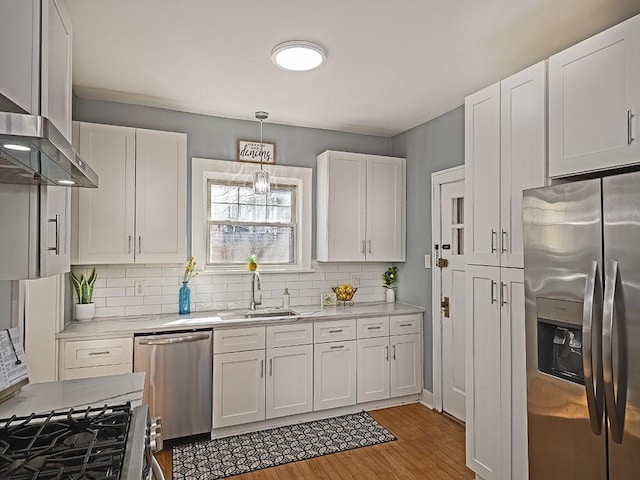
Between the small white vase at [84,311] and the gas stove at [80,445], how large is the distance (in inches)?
74.2

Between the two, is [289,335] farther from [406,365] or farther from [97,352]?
[97,352]

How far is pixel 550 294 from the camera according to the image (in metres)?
2.02

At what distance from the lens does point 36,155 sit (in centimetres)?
114

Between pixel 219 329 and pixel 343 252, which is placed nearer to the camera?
pixel 219 329

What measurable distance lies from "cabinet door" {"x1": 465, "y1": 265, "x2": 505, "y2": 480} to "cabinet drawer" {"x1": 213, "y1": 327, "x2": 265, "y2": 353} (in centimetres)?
163

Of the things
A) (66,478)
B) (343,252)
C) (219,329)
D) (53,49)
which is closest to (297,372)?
(219,329)

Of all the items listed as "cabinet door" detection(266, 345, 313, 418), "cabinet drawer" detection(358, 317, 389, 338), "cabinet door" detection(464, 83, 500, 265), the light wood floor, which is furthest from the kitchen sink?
"cabinet door" detection(464, 83, 500, 265)

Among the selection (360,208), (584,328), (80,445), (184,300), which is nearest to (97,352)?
(184,300)

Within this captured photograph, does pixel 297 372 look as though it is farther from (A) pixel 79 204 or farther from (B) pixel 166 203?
(A) pixel 79 204

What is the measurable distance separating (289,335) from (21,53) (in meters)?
2.68

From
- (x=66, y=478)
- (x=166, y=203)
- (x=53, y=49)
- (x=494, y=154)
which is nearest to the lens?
(x=66, y=478)

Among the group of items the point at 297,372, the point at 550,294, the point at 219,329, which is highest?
the point at 550,294

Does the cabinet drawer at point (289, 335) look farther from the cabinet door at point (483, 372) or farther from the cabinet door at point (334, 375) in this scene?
the cabinet door at point (483, 372)

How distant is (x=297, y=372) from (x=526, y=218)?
7.34ft
